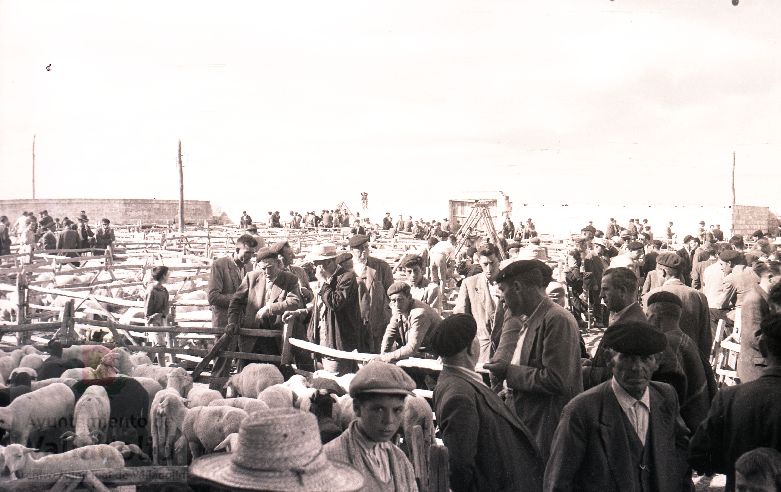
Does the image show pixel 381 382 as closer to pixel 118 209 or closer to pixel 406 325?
pixel 406 325

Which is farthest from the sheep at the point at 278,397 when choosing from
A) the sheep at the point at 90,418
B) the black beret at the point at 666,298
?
the black beret at the point at 666,298

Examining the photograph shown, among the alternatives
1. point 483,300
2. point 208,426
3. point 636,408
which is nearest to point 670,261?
point 483,300

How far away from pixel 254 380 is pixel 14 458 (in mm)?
2490

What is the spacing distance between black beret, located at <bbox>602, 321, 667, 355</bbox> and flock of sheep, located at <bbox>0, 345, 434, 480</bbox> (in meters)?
1.64

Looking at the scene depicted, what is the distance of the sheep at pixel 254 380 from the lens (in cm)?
657

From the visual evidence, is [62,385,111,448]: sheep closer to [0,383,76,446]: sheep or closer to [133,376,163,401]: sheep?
[0,383,76,446]: sheep

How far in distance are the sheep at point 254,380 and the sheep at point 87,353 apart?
4.47 feet

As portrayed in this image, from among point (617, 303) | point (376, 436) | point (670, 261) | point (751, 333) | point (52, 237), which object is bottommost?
point (751, 333)

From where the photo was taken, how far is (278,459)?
210 cm

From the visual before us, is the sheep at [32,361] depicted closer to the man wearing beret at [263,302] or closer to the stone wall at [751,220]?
the man wearing beret at [263,302]

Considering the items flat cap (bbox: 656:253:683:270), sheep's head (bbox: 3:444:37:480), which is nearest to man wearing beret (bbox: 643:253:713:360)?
flat cap (bbox: 656:253:683:270)

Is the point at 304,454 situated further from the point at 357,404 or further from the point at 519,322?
the point at 519,322

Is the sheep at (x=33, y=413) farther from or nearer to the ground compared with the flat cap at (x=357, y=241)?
nearer to the ground

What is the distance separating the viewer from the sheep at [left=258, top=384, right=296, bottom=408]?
19.0 ft
